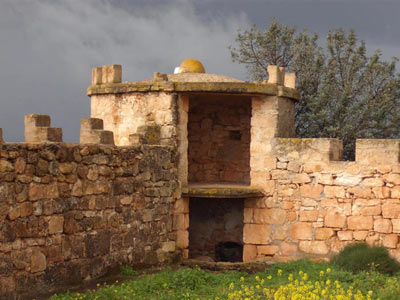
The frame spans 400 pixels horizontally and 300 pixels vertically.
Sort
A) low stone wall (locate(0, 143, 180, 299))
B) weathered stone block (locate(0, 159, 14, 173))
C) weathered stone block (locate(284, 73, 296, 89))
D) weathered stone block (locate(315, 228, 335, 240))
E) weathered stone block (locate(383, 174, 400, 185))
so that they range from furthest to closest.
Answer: weathered stone block (locate(284, 73, 296, 89)), weathered stone block (locate(315, 228, 335, 240)), weathered stone block (locate(383, 174, 400, 185)), low stone wall (locate(0, 143, 180, 299)), weathered stone block (locate(0, 159, 14, 173))

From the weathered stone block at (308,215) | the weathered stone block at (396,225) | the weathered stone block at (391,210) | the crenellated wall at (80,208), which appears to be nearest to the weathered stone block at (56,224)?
the crenellated wall at (80,208)

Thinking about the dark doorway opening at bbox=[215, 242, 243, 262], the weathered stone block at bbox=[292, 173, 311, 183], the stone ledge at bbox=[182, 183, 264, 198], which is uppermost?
the weathered stone block at bbox=[292, 173, 311, 183]

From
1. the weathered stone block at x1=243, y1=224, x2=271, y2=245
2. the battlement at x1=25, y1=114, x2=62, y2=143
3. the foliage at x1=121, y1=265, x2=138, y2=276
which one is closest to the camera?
the battlement at x1=25, y1=114, x2=62, y2=143

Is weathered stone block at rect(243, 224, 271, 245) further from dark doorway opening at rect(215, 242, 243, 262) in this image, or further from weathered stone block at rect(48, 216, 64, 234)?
weathered stone block at rect(48, 216, 64, 234)

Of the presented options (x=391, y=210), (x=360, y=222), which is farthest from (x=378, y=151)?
(x=360, y=222)

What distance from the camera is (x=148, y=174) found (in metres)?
10.3

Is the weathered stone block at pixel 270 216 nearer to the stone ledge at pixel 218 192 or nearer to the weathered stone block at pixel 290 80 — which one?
the stone ledge at pixel 218 192

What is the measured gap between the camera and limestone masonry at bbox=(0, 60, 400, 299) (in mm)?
7996

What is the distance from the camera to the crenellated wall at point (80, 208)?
7668mm

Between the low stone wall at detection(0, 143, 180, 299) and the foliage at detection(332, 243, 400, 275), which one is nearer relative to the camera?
the low stone wall at detection(0, 143, 180, 299)

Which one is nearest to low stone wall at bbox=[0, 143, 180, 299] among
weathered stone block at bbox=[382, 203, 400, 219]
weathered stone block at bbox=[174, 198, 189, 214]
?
weathered stone block at bbox=[174, 198, 189, 214]

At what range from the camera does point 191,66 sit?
13305 millimetres

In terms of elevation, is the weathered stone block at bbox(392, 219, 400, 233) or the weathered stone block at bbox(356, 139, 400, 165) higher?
the weathered stone block at bbox(356, 139, 400, 165)

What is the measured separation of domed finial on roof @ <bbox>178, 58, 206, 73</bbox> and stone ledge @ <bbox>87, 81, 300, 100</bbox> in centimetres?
201
